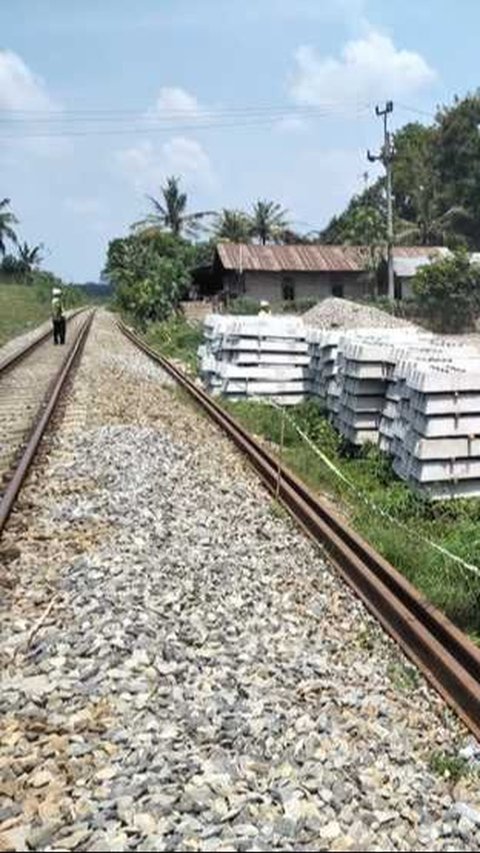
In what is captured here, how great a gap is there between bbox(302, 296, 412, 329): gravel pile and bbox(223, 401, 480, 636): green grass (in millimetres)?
20208

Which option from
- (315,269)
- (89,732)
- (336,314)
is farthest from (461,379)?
(315,269)

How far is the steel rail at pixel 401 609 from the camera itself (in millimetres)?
4828

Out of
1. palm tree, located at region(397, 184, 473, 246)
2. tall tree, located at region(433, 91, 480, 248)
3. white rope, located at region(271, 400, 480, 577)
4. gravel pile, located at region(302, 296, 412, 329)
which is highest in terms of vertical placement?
tall tree, located at region(433, 91, 480, 248)

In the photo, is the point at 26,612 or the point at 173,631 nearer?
the point at 173,631

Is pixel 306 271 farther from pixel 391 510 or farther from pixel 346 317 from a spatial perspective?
pixel 391 510

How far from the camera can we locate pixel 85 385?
17969 mm

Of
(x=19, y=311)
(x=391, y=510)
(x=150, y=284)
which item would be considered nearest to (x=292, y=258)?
(x=150, y=284)

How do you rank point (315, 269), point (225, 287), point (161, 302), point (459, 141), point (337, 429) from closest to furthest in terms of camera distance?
point (337, 429)
point (161, 302)
point (315, 269)
point (225, 287)
point (459, 141)

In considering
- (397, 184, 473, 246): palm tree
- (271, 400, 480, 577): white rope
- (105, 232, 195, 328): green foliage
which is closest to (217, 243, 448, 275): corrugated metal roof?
(105, 232, 195, 328): green foliage

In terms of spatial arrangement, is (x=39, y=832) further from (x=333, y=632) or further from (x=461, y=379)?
(x=461, y=379)

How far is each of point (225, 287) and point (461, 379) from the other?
45.0m

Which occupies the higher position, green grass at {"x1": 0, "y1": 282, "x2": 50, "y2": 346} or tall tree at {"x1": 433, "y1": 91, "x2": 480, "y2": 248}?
tall tree at {"x1": 433, "y1": 91, "x2": 480, "y2": 248}

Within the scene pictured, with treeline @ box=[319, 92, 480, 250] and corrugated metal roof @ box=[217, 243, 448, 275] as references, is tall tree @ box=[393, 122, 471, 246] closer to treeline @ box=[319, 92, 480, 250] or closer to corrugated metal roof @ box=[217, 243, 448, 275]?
treeline @ box=[319, 92, 480, 250]

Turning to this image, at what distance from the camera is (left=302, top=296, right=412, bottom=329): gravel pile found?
34.0 metres
